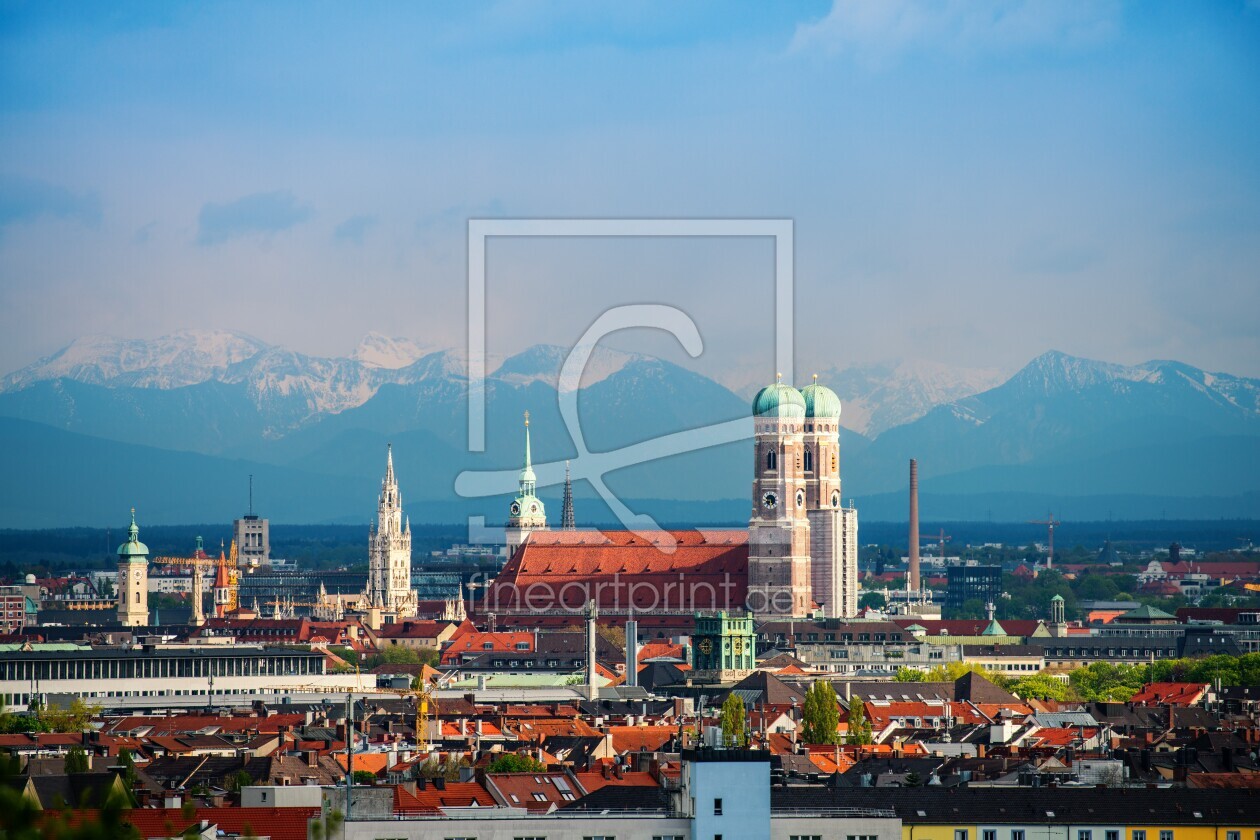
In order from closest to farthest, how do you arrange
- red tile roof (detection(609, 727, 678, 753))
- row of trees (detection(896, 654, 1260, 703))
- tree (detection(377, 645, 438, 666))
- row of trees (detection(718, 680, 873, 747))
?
red tile roof (detection(609, 727, 678, 753)), row of trees (detection(718, 680, 873, 747)), row of trees (detection(896, 654, 1260, 703)), tree (detection(377, 645, 438, 666))

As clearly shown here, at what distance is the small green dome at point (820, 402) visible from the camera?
17350 cm

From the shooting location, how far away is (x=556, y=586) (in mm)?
178375

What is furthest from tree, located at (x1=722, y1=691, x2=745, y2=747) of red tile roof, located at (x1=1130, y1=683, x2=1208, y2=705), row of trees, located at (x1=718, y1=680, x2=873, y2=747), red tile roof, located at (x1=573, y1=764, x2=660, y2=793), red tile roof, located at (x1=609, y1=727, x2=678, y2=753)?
red tile roof, located at (x1=1130, y1=683, x2=1208, y2=705)

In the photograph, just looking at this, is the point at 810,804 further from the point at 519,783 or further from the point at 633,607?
the point at 633,607

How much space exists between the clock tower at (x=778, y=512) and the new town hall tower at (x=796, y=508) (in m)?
0.05

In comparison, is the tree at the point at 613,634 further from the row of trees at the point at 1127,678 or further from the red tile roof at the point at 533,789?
the red tile roof at the point at 533,789

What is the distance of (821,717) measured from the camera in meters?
85.8

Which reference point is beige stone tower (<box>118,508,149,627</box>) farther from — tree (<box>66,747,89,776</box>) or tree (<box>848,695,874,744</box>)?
tree (<box>66,747,89,776</box>)

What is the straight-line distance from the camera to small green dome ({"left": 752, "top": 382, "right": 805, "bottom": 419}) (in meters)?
168

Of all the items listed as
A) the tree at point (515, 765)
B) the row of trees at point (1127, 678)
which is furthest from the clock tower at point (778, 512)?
the tree at point (515, 765)

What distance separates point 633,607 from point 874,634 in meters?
25.7

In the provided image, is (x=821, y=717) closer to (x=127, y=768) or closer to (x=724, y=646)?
(x=127, y=768)

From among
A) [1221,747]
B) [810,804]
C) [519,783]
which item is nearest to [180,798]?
[519,783]

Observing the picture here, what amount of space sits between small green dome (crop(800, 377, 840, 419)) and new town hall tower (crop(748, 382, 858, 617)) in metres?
0.06
